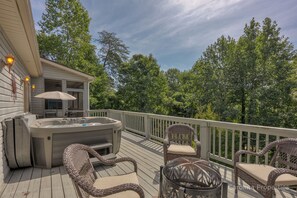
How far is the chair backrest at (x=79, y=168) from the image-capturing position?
1.29 m

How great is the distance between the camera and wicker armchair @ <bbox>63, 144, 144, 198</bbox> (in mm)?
1296

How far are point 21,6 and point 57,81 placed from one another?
7.44 m

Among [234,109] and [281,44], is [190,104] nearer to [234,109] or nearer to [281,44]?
[234,109]

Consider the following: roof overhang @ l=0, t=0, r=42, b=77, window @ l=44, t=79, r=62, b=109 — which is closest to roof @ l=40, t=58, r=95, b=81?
window @ l=44, t=79, r=62, b=109

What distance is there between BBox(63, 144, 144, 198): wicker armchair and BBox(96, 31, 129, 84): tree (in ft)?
58.9

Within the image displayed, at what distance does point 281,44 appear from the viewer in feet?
37.0

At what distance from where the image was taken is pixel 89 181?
66.1 inches

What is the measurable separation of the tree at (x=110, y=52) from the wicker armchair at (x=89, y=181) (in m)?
17.9

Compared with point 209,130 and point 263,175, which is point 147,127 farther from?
point 263,175

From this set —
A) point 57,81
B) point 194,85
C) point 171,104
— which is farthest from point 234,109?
point 57,81

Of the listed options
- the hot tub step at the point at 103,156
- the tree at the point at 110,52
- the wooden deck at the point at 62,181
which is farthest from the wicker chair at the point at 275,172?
the tree at the point at 110,52

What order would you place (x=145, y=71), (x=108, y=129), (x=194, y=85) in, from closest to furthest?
1. (x=108, y=129)
2. (x=194, y=85)
3. (x=145, y=71)

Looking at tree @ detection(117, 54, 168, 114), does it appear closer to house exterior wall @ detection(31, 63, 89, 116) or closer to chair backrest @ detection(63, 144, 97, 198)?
house exterior wall @ detection(31, 63, 89, 116)

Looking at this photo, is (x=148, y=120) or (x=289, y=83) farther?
(x=289, y=83)
